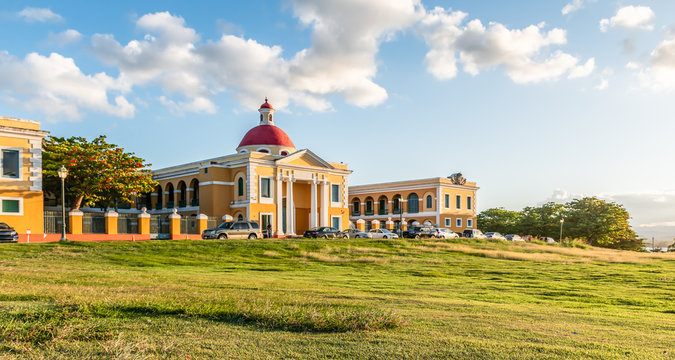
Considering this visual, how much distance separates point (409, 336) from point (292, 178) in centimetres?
4736

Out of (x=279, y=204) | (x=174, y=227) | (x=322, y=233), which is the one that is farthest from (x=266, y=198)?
(x=174, y=227)

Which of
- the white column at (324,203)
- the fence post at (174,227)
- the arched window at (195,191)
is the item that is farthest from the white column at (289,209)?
the fence post at (174,227)

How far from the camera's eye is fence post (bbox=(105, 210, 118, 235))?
38156 mm

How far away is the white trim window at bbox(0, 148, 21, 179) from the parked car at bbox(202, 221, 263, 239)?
12.6 m

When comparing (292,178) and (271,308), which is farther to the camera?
(292,178)

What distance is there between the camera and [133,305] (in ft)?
28.7

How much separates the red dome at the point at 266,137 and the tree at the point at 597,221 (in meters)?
43.5

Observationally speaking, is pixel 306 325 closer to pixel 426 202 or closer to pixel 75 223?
pixel 75 223

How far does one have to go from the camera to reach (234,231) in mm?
40438

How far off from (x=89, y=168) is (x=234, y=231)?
43.1 ft

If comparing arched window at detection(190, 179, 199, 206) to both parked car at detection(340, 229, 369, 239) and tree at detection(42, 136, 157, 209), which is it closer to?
tree at detection(42, 136, 157, 209)

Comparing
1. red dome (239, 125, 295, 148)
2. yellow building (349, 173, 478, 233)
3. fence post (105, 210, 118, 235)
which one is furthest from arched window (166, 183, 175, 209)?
yellow building (349, 173, 478, 233)

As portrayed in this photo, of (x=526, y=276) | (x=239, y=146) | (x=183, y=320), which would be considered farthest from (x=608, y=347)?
(x=239, y=146)

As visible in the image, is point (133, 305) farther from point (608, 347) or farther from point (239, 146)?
point (239, 146)
